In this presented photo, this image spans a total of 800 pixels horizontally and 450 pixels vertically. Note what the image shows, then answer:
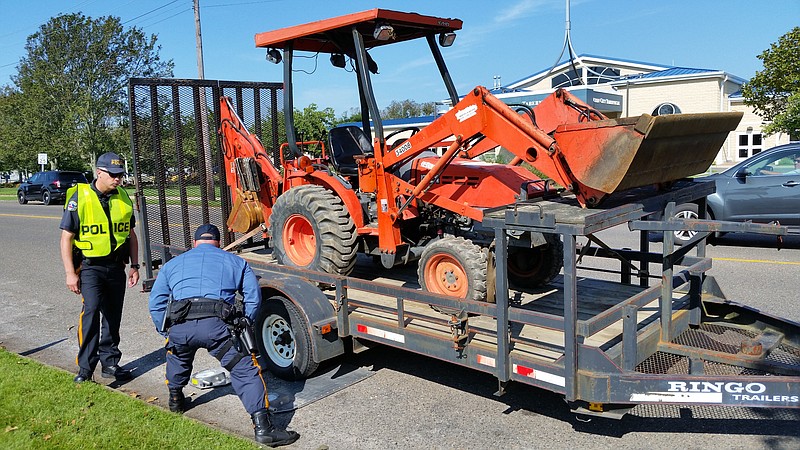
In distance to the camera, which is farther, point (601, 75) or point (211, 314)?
point (601, 75)

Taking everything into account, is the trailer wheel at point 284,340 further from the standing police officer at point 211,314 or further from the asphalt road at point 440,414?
the standing police officer at point 211,314

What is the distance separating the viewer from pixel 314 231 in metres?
6.14

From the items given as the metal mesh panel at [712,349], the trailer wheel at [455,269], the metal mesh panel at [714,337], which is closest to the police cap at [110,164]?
the trailer wheel at [455,269]

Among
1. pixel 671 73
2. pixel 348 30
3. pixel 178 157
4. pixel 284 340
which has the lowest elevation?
pixel 284 340

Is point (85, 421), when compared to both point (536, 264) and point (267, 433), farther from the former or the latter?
point (536, 264)

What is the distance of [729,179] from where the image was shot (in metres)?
11.6

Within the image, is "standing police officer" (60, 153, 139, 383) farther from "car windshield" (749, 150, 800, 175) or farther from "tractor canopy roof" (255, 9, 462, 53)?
"car windshield" (749, 150, 800, 175)

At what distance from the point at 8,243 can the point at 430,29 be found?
1377 centimetres

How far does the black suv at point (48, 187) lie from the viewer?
30.4 metres

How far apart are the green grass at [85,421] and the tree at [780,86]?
1953 centimetres

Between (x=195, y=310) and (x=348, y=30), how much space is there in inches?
119

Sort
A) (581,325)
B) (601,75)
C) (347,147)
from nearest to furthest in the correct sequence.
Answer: (581,325)
(347,147)
(601,75)

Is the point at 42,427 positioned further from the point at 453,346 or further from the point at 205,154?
the point at 205,154

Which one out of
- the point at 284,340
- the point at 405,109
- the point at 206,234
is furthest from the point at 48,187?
the point at 405,109
